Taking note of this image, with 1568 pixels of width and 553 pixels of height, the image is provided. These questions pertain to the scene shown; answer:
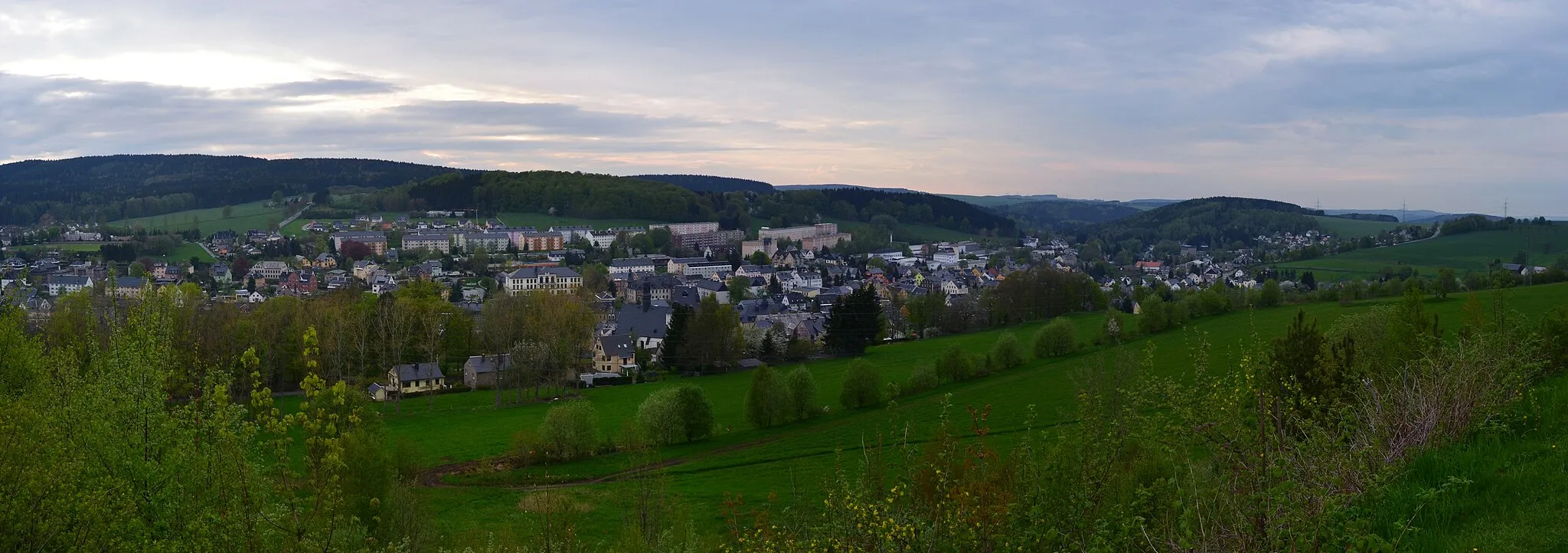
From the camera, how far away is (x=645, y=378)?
201 feet

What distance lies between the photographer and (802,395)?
43.5 meters

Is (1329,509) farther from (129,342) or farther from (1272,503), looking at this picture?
(129,342)

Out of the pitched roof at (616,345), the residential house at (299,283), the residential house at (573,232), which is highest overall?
the residential house at (573,232)

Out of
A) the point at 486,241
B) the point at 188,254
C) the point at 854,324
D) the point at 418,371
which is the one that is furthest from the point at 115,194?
the point at 854,324

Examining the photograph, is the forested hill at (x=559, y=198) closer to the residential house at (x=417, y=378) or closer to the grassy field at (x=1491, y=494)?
the residential house at (x=417, y=378)

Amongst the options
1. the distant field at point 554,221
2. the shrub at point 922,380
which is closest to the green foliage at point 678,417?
the shrub at point 922,380

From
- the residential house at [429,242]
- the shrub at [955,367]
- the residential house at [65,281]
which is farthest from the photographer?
the residential house at [429,242]

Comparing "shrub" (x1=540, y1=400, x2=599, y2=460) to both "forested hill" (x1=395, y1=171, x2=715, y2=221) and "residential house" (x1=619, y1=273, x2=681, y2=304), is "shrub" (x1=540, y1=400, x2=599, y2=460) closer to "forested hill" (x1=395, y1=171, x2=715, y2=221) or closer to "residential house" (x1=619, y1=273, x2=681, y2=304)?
"residential house" (x1=619, y1=273, x2=681, y2=304)

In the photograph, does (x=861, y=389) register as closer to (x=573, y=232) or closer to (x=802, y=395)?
(x=802, y=395)

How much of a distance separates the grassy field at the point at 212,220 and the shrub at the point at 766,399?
13659 centimetres

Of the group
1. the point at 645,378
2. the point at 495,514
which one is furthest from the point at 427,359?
the point at 495,514

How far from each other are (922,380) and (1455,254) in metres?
96.2

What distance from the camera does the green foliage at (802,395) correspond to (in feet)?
142

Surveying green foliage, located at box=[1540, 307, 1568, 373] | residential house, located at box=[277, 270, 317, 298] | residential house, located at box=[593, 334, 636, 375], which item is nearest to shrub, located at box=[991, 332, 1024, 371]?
residential house, located at box=[593, 334, 636, 375]
